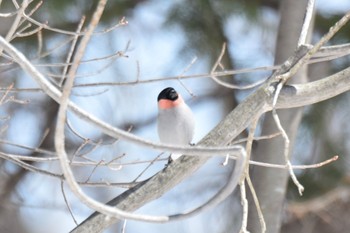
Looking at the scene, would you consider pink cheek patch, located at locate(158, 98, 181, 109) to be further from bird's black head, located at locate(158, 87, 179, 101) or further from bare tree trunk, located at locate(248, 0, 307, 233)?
bare tree trunk, located at locate(248, 0, 307, 233)

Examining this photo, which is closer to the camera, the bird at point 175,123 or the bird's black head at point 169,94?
the bird at point 175,123

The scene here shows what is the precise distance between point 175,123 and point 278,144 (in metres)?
0.74

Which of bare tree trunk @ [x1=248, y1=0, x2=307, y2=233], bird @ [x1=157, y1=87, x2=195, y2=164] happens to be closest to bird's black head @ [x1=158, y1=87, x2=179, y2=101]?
bird @ [x1=157, y1=87, x2=195, y2=164]

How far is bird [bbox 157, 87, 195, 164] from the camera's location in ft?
8.86

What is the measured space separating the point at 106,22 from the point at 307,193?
1.28 metres

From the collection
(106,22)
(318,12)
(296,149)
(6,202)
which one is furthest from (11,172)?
(318,12)

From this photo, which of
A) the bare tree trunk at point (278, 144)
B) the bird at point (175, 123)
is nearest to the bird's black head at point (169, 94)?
the bird at point (175, 123)

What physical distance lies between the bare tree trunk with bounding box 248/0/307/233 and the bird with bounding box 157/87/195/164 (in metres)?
0.60

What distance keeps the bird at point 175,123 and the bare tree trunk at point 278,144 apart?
1.97ft

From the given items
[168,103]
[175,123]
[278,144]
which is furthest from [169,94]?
[278,144]

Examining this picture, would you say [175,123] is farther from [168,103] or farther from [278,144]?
[278,144]

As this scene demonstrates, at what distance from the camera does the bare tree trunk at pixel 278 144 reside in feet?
10.7

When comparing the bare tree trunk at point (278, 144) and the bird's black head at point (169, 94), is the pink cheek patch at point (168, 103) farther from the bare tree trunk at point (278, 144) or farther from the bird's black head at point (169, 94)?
the bare tree trunk at point (278, 144)

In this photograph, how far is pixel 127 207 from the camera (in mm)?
1854
